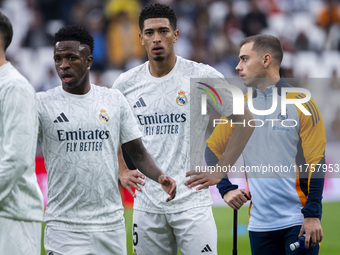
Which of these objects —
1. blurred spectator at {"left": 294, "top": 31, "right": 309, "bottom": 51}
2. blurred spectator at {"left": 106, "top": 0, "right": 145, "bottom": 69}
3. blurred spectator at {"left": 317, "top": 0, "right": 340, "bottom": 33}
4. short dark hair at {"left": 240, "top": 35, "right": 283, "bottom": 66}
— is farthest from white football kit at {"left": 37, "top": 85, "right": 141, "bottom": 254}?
blurred spectator at {"left": 317, "top": 0, "right": 340, "bottom": 33}

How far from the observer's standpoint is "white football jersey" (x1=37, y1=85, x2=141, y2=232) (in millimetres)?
4512

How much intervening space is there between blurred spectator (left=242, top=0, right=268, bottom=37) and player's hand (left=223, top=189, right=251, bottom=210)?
10.1 m

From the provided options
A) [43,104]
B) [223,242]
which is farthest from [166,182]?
[223,242]

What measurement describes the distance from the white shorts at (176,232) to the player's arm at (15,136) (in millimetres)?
1790

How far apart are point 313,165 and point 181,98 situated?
1.18 meters

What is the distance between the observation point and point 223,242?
29.8ft

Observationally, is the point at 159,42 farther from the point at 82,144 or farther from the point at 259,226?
the point at 259,226

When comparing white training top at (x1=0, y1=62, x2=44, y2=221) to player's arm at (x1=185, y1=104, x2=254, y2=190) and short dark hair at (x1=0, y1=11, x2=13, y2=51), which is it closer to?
short dark hair at (x1=0, y1=11, x2=13, y2=51)

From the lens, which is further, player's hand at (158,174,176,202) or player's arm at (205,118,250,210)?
player's arm at (205,118,250,210)

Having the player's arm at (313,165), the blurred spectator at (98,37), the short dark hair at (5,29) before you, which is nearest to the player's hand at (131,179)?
the player's arm at (313,165)

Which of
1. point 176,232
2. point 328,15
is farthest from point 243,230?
point 328,15

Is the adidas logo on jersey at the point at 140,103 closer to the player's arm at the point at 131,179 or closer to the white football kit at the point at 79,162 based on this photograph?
the player's arm at the point at 131,179

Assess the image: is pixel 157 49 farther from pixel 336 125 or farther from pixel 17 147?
pixel 336 125

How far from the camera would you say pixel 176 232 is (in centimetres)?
528
